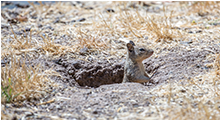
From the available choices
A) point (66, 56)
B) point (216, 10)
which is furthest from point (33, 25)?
point (216, 10)

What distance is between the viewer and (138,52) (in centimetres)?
444

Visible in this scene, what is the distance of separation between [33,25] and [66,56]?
1998 mm

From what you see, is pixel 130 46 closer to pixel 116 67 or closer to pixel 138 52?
pixel 138 52

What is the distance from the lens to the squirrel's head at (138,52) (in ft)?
14.2

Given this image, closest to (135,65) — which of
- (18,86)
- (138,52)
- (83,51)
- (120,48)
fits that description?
(138,52)

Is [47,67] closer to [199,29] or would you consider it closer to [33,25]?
[33,25]

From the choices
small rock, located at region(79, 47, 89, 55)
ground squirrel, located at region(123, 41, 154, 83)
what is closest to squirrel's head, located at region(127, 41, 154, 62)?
ground squirrel, located at region(123, 41, 154, 83)

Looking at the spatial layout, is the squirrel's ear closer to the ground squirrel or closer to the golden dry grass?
the ground squirrel

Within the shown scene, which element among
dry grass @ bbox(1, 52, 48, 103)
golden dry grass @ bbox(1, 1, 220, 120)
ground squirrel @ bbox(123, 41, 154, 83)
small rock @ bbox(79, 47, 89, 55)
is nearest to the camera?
golden dry grass @ bbox(1, 1, 220, 120)

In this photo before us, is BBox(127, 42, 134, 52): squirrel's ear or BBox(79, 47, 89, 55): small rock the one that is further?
BBox(79, 47, 89, 55): small rock

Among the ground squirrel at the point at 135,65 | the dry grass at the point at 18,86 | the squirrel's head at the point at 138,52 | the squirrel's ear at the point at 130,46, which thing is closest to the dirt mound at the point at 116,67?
the ground squirrel at the point at 135,65

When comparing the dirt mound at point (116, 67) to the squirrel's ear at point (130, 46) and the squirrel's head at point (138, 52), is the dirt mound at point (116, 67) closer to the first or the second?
the squirrel's head at point (138, 52)

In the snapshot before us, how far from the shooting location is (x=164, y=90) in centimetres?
350

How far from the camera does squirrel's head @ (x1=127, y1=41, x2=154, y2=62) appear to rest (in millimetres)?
4337
